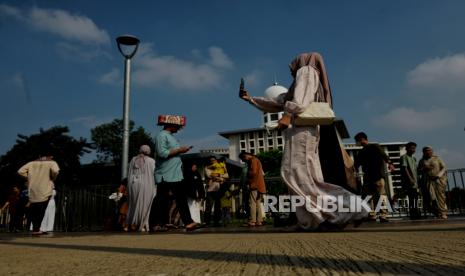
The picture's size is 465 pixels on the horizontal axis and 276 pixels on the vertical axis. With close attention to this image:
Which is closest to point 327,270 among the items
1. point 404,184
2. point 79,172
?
point 404,184

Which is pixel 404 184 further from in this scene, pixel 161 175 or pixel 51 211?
pixel 51 211

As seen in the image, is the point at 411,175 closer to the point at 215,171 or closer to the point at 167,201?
the point at 215,171

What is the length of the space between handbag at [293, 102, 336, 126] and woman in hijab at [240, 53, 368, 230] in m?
0.06

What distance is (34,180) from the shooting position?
6.52m

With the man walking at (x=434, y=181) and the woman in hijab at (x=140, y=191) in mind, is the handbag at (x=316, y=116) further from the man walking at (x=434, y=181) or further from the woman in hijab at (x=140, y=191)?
the man walking at (x=434, y=181)

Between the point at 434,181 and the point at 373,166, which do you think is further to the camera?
the point at 434,181

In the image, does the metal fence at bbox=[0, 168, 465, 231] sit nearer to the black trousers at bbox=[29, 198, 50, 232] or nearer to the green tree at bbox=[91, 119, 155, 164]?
the black trousers at bbox=[29, 198, 50, 232]

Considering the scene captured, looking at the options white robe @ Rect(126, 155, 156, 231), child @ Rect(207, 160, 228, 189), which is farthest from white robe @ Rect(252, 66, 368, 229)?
child @ Rect(207, 160, 228, 189)

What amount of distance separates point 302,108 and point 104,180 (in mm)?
36956

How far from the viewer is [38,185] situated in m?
6.49

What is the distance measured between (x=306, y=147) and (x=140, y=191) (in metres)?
3.91

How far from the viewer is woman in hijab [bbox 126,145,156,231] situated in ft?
22.9

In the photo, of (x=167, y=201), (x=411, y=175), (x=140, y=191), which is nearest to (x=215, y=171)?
(x=140, y=191)

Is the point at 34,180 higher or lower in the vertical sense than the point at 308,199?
higher
